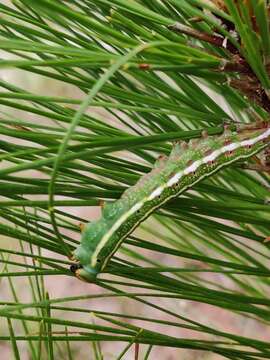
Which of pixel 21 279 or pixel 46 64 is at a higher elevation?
pixel 21 279

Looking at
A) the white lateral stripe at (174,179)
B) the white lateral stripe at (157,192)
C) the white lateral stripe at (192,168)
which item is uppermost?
the white lateral stripe at (192,168)

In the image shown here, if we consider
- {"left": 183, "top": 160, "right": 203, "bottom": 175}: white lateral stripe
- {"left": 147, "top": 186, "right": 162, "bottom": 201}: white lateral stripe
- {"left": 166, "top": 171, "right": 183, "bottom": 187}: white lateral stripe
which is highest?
{"left": 183, "top": 160, "right": 203, "bottom": 175}: white lateral stripe

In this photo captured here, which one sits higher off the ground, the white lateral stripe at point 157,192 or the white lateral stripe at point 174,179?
the white lateral stripe at point 174,179

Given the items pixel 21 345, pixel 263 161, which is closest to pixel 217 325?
pixel 21 345

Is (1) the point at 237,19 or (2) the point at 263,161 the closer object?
(1) the point at 237,19

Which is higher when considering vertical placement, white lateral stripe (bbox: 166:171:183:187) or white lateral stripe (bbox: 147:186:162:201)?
white lateral stripe (bbox: 166:171:183:187)

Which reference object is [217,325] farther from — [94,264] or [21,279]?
[94,264]
